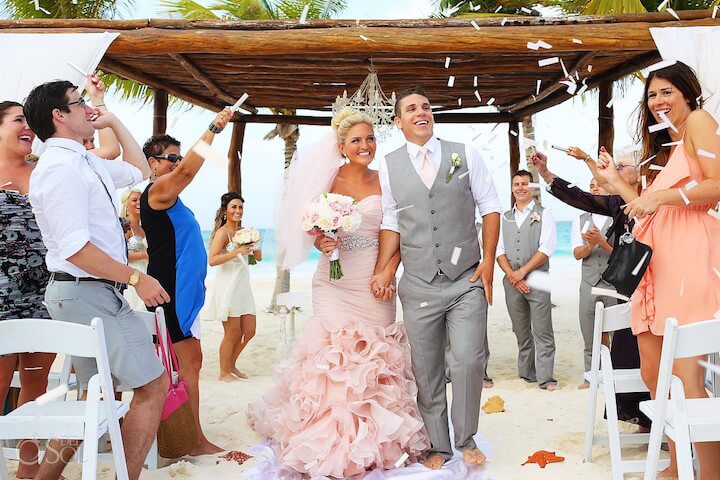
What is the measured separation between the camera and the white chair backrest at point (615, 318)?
3.89 metres

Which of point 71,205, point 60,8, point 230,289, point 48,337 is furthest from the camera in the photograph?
point 60,8

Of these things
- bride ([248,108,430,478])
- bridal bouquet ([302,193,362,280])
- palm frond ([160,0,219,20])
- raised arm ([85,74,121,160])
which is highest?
palm frond ([160,0,219,20])

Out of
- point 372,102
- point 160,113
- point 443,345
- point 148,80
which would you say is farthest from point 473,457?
point 160,113

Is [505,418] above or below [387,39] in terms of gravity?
below

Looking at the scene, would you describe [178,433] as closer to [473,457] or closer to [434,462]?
[434,462]

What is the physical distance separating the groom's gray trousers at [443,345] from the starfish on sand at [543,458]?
0.47 meters

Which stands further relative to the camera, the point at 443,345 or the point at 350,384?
the point at 443,345

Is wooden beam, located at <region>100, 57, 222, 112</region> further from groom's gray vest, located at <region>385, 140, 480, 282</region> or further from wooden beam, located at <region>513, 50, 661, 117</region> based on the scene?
wooden beam, located at <region>513, 50, 661, 117</region>

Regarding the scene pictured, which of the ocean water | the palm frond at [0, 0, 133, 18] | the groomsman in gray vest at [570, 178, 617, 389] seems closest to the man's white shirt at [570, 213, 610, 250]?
the groomsman in gray vest at [570, 178, 617, 389]

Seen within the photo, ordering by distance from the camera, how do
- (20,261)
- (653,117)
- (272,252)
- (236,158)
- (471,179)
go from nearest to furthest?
1. (653,117)
2. (20,261)
3. (471,179)
4. (236,158)
5. (272,252)

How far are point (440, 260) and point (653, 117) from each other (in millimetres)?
1423

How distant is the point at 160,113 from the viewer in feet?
27.7

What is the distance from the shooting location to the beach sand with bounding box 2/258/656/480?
166 inches

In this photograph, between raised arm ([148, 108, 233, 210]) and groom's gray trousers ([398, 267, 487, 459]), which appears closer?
raised arm ([148, 108, 233, 210])
